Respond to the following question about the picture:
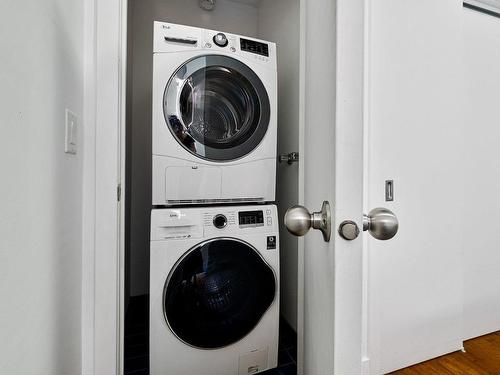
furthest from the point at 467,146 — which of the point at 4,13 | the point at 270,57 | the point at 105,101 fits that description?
the point at 4,13

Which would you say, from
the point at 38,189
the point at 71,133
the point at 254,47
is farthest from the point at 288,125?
the point at 38,189

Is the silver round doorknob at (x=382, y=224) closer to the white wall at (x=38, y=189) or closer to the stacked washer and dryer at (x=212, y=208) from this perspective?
the white wall at (x=38, y=189)

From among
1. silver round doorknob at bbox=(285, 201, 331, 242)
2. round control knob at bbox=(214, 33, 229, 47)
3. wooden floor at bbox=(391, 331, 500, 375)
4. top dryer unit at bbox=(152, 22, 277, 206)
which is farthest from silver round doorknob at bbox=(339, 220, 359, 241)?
wooden floor at bbox=(391, 331, 500, 375)

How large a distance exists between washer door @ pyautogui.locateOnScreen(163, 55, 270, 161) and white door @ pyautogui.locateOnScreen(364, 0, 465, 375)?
0.56 metres

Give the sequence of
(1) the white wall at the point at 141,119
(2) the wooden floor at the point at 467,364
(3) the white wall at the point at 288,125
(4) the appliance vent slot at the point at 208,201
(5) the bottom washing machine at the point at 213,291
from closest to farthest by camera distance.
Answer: (5) the bottom washing machine at the point at 213,291 → (4) the appliance vent slot at the point at 208,201 → (2) the wooden floor at the point at 467,364 → (3) the white wall at the point at 288,125 → (1) the white wall at the point at 141,119

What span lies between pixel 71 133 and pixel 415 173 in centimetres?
Answer: 150

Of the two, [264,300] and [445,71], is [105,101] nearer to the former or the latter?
[264,300]

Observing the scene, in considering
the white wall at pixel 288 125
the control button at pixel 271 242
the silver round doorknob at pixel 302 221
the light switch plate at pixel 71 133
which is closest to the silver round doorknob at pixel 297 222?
the silver round doorknob at pixel 302 221

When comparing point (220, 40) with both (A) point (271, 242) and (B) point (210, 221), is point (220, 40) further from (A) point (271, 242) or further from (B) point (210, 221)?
(A) point (271, 242)

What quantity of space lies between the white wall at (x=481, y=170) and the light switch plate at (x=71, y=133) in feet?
6.55

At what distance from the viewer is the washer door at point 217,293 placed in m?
1.05

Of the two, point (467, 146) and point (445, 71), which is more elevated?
point (445, 71)

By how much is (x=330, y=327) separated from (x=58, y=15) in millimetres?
941

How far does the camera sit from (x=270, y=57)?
4.24ft
